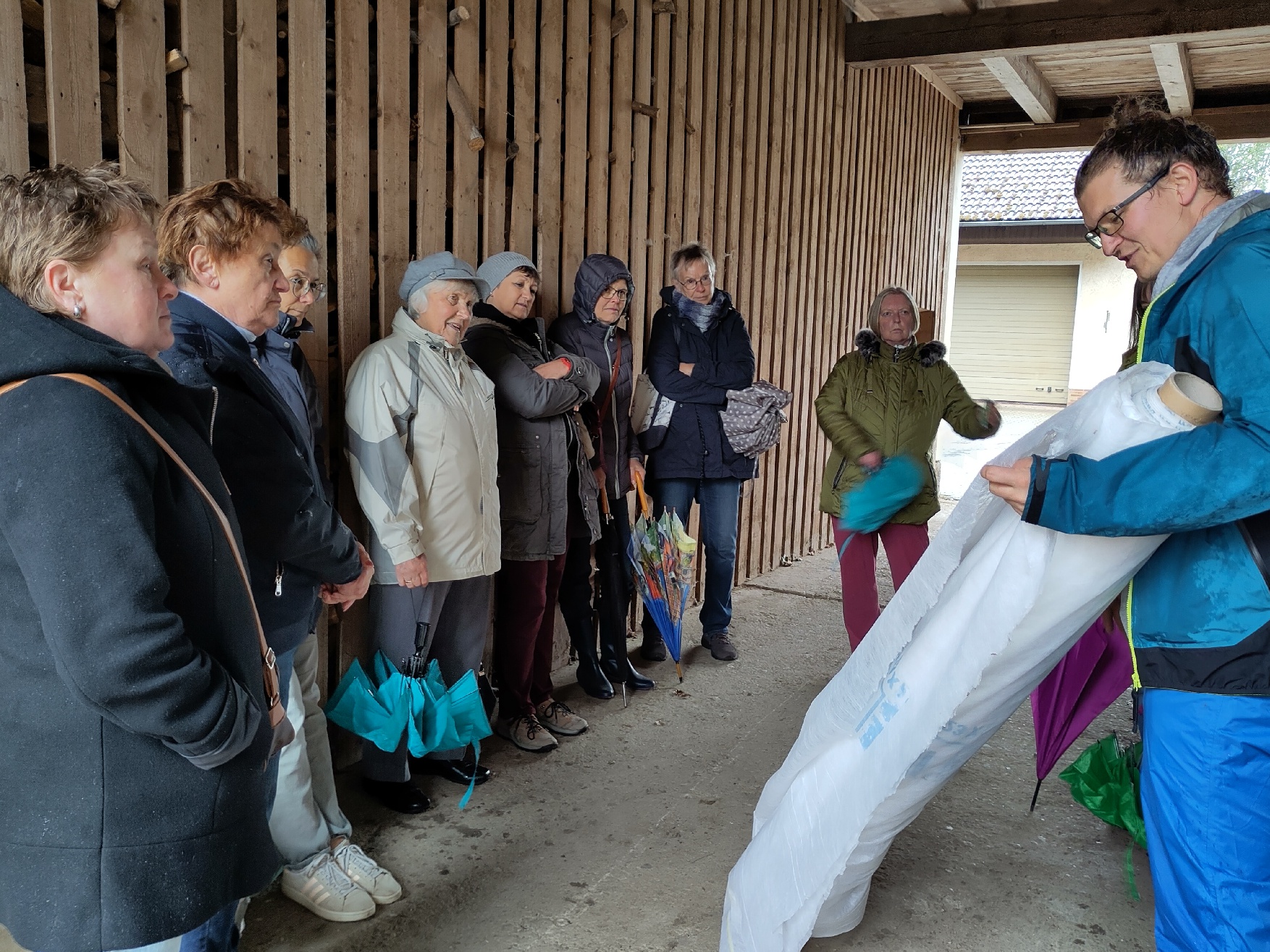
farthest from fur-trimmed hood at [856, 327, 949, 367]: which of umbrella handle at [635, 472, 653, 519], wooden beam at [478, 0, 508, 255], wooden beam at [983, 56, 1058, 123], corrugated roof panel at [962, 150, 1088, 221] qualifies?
corrugated roof panel at [962, 150, 1088, 221]

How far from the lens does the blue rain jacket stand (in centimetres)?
160

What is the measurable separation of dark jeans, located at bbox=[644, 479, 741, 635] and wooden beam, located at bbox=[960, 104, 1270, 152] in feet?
16.8

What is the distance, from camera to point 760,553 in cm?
672

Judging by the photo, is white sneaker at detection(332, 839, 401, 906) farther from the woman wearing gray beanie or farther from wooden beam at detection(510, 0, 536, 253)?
wooden beam at detection(510, 0, 536, 253)

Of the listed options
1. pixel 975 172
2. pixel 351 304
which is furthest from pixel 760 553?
pixel 975 172

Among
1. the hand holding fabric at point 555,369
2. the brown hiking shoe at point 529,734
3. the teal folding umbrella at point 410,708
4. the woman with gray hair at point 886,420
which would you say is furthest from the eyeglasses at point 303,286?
the woman with gray hair at point 886,420

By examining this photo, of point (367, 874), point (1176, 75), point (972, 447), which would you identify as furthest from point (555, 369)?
point (972, 447)

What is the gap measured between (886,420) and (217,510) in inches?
128

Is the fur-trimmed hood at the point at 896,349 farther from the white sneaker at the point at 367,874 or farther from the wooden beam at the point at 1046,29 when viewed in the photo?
the wooden beam at the point at 1046,29

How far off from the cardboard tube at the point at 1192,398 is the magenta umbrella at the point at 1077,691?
4.23 ft

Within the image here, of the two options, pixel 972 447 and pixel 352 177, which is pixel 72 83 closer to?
pixel 352 177

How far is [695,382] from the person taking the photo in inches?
182

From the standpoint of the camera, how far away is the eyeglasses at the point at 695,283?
459 centimetres

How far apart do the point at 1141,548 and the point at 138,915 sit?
1.78 meters
